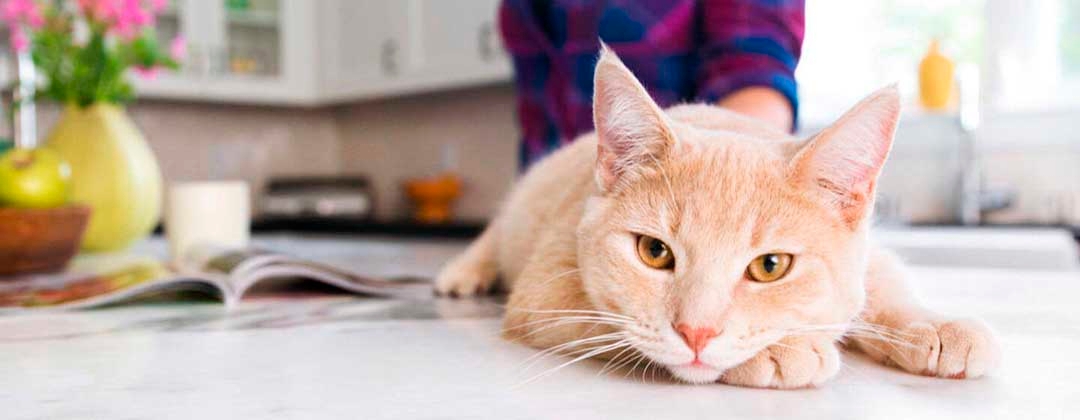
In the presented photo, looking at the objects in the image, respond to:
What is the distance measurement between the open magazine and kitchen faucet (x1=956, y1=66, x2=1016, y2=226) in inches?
78.2

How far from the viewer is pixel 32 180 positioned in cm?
145

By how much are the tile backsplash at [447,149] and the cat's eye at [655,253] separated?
227 cm

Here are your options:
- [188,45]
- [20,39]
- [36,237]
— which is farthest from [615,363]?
[188,45]

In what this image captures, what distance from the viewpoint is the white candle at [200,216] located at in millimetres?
1699

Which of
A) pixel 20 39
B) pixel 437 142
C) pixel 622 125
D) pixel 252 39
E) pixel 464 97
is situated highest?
pixel 252 39

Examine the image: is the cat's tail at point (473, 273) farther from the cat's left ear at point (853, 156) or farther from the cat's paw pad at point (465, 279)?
the cat's left ear at point (853, 156)

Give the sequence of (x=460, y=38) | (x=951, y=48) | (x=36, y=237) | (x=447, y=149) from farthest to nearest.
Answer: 1. (x=447, y=149)
2. (x=460, y=38)
3. (x=951, y=48)
4. (x=36, y=237)

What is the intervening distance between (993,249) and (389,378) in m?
1.67

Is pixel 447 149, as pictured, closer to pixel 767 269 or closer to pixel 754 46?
pixel 754 46

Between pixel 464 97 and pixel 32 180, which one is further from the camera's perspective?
pixel 464 97

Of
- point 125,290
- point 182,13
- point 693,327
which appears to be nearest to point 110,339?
point 125,290

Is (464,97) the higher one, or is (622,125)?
(464,97)

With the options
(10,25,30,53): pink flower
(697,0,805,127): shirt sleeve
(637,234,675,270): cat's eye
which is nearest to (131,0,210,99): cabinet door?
(10,25,30,53): pink flower

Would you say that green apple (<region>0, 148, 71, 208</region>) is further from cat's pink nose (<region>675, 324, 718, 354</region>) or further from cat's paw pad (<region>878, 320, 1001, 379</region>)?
cat's paw pad (<region>878, 320, 1001, 379</region>)
